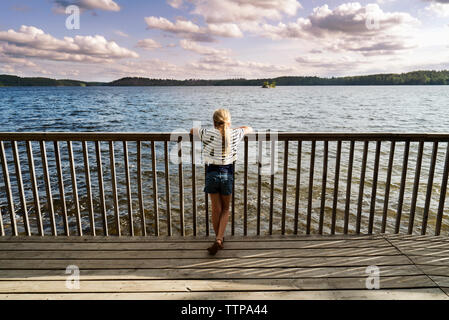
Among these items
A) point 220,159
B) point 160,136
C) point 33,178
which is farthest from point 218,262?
point 33,178

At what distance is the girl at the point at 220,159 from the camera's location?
300 cm

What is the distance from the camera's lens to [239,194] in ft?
27.3

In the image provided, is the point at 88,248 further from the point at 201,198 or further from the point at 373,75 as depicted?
the point at 373,75

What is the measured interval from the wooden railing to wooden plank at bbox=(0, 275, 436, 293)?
3.33ft

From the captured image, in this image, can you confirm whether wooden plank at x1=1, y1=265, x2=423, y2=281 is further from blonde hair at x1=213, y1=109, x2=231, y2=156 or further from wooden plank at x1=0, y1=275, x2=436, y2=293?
blonde hair at x1=213, y1=109, x2=231, y2=156

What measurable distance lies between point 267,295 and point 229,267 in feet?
1.79

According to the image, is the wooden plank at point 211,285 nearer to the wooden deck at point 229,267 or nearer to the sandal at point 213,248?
the wooden deck at point 229,267

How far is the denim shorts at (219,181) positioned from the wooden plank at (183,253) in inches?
27.0

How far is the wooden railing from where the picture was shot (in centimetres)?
356

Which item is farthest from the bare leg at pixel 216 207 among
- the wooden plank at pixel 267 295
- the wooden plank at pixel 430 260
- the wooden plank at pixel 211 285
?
the wooden plank at pixel 430 260

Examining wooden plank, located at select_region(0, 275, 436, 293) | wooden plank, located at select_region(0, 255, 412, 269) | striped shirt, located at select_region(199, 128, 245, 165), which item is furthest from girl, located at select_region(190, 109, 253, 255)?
wooden plank, located at select_region(0, 275, 436, 293)

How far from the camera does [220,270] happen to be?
2.94 meters

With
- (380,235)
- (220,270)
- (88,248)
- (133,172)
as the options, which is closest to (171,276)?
(220,270)
